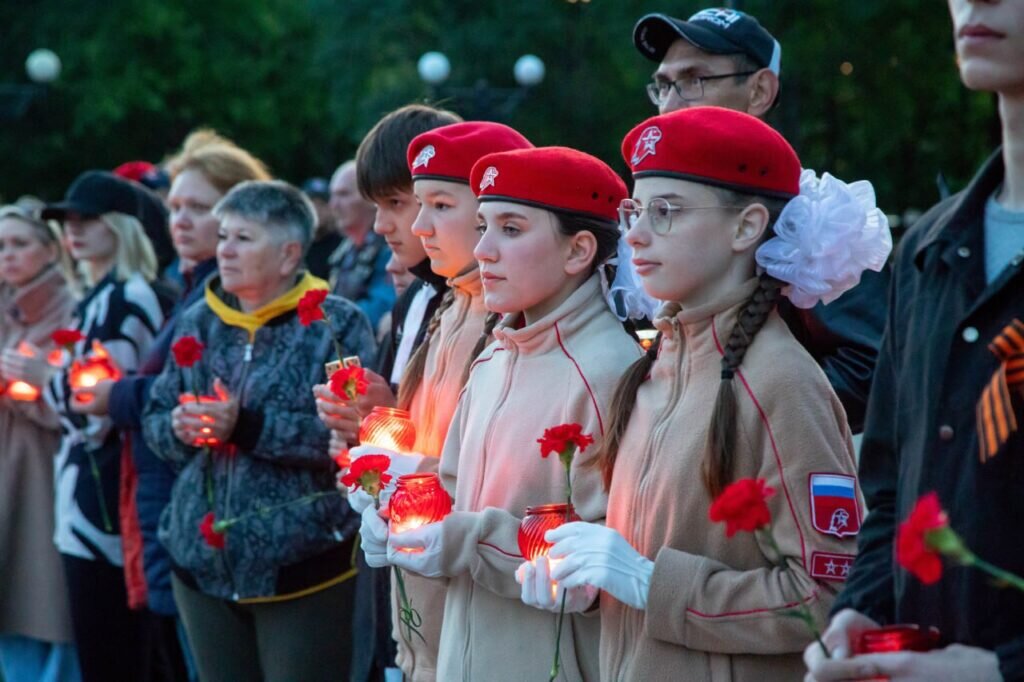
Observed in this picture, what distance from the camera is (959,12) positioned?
98.9 inches

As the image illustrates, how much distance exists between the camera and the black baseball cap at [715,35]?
474 centimetres

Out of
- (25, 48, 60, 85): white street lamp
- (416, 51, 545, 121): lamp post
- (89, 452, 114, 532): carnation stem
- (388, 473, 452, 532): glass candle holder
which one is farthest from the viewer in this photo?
(25, 48, 60, 85): white street lamp

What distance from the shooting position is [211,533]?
221 inches

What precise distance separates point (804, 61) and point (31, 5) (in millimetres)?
15165

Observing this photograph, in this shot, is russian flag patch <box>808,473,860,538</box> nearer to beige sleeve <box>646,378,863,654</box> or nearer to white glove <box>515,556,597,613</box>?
beige sleeve <box>646,378,863,654</box>

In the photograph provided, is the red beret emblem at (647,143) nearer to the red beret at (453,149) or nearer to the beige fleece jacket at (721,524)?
the beige fleece jacket at (721,524)

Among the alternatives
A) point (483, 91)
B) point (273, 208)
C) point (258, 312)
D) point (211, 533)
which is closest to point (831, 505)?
point (211, 533)

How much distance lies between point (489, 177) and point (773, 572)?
139 cm

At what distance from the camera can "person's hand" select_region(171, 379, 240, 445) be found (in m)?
5.65

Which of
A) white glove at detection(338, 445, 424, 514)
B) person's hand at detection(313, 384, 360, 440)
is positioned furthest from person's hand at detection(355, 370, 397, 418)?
white glove at detection(338, 445, 424, 514)

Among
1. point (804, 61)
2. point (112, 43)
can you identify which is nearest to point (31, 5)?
point (112, 43)

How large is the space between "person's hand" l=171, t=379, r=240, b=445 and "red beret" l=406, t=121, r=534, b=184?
1.45m

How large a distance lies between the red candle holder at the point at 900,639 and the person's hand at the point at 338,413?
283 cm

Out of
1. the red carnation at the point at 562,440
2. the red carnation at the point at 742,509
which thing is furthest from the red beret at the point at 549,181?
the red carnation at the point at 742,509
